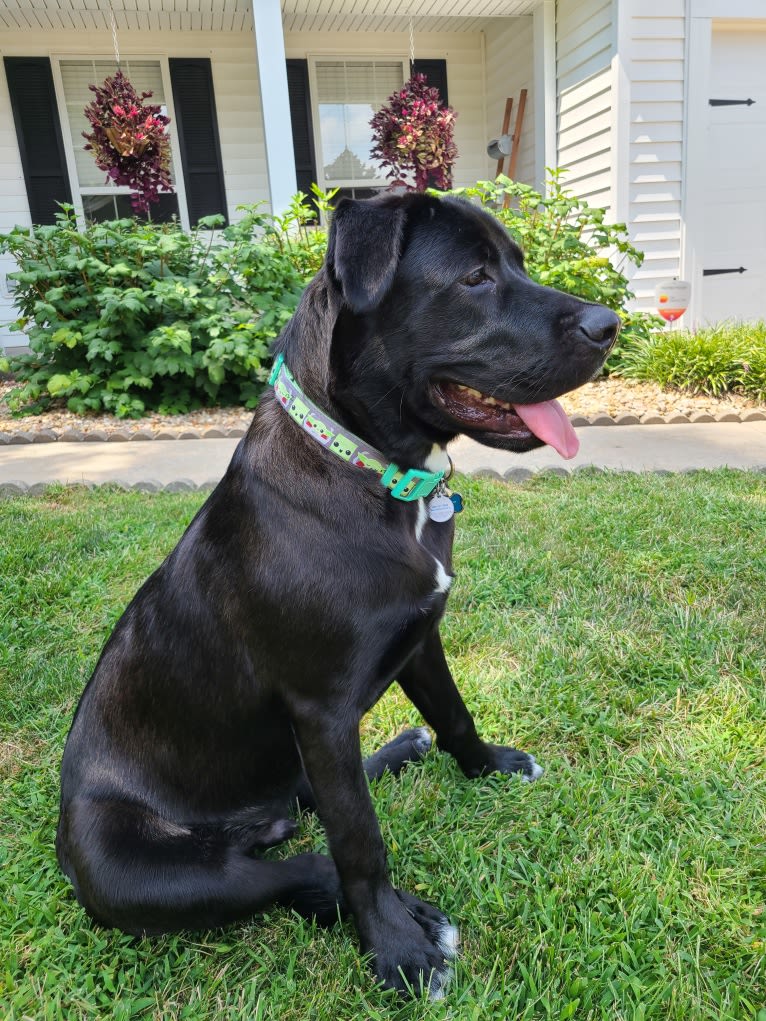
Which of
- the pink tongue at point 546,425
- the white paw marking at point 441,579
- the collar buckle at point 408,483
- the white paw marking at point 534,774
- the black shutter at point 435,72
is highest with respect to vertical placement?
the black shutter at point 435,72

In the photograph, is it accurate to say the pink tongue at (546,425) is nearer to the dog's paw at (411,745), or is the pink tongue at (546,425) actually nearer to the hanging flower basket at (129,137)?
the dog's paw at (411,745)

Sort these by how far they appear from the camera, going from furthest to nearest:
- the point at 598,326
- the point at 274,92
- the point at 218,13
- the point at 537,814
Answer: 1. the point at 218,13
2. the point at 274,92
3. the point at 537,814
4. the point at 598,326

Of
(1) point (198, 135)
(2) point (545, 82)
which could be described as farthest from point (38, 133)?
(2) point (545, 82)

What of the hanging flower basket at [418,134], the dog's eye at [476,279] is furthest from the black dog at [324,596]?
the hanging flower basket at [418,134]

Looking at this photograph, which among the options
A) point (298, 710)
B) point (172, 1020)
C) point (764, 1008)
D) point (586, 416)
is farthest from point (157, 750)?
point (586, 416)

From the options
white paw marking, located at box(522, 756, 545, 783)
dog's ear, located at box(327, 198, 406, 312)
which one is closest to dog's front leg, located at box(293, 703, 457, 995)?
white paw marking, located at box(522, 756, 545, 783)

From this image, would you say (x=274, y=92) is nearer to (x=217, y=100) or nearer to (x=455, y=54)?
(x=217, y=100)

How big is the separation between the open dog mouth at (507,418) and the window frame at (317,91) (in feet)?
27.6

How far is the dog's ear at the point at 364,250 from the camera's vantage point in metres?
1.37

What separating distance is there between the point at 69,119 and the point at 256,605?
9.45m

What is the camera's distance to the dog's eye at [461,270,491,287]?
153cm

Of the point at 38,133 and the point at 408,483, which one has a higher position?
the point at 38,133

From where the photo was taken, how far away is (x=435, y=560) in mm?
1524

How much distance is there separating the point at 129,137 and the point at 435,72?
4794mm
